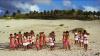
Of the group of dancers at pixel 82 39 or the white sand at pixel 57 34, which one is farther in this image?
the group of dancers at pixel 82 39

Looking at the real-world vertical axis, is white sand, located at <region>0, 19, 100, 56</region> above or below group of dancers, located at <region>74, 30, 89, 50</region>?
below

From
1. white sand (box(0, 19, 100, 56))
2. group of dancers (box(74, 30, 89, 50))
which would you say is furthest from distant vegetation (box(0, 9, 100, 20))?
group of dancers (box(74, 30, 89, 50))

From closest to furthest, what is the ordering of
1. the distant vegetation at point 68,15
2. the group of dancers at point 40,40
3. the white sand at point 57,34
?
the white sand at point 57,34
the group of dancers at point 40,40
the distant vegetation at point 68,15

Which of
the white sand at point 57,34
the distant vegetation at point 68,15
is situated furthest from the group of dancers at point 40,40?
the distant vegetation at point 68,15

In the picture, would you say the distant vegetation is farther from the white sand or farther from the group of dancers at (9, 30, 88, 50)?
the group of dancers at (9, 30, 88, 50)

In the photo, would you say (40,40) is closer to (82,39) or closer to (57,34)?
(82,39)

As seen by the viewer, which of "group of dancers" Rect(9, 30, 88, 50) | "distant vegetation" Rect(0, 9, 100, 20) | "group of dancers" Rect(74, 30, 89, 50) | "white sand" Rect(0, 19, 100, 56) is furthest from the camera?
"distant vegetation" Rect(0, 9, 100, 20)

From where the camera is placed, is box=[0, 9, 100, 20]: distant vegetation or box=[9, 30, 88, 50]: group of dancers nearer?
box=[9, 30, 88, 50]: group of dancers

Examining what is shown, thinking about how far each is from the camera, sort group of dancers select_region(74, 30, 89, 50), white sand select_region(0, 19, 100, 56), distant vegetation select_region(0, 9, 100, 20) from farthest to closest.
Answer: distant vegetation select_region(0, 9, 100, 20)
group of dancers select_region(74, 30, 89, 50)
white sand select_region(0, 19, 100, 56)

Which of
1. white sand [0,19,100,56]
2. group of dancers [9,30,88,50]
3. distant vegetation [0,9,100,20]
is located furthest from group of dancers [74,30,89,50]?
distant vegetation [0,9,100,20]

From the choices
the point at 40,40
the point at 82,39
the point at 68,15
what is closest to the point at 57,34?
the point at 40,40

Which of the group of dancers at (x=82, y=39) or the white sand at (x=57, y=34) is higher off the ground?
the group of dancers at (x=82, y=39)

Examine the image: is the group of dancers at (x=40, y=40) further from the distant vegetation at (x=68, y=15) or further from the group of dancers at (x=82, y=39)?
the distant vegetation at (x=68, y=15)

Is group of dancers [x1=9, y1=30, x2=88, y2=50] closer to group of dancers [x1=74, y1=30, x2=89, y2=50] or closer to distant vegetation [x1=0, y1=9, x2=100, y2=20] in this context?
group of dancers [x1=74, y1=30, x2=89, y2=50]
